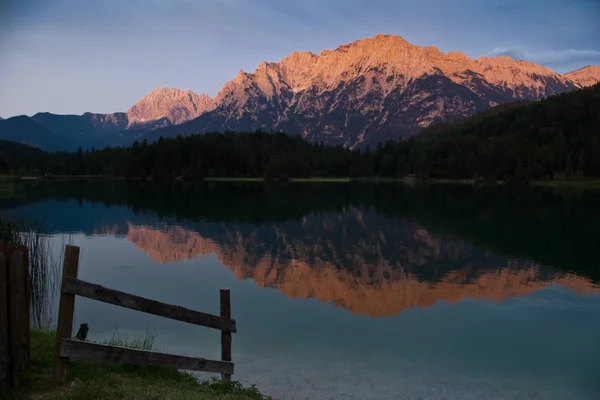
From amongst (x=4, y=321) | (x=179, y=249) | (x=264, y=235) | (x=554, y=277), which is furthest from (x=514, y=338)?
(x=264, y=235)

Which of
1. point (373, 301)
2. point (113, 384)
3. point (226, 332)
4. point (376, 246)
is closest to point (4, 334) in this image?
point (113, 384)

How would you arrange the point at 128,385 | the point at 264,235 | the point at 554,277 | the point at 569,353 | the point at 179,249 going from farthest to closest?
the point at 264,235 → the point at 179,249 → the point at 554,277 → the point at 569,353 → the point at 128,385

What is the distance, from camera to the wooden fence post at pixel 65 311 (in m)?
9.91

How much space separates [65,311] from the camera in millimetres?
9984

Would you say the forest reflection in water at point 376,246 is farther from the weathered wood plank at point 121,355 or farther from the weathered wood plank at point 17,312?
the weathered wood plank at point 17,312

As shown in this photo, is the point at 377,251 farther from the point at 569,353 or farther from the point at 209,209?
the point at 209,209

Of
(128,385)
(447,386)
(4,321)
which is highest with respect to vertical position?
(4,321)

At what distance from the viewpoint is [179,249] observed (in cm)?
4072

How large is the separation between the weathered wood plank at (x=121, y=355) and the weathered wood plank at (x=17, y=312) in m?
0.83

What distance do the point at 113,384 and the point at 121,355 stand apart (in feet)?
2.02

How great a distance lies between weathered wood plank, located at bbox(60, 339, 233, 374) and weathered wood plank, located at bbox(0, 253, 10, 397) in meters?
0.97

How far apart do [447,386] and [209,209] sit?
63142mm

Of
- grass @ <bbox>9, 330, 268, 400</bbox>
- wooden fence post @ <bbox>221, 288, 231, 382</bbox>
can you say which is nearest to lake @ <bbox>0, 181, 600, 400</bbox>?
wooden fence post @ <bbox>221, 288, 231, 382</bbox>

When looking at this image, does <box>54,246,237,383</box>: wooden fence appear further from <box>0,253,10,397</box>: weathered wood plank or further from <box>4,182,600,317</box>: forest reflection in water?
<box>4,182,600,317</box>: forest reflection in water
